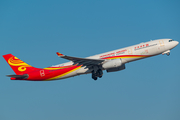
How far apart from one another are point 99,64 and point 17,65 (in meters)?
16.5

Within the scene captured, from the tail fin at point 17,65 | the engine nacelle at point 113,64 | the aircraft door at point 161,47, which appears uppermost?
the tail fin at point 17,65

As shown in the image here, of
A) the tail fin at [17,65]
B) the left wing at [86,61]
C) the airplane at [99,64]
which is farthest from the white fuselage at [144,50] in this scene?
the tail fin at [17,65]

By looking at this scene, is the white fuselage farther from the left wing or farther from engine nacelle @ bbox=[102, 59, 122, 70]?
the left wing

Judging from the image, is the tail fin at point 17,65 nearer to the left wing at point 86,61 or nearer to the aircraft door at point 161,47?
the left wing at point 86,61

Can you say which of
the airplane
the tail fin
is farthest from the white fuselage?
the tail fin

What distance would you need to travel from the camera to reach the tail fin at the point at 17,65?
4516 centimetres

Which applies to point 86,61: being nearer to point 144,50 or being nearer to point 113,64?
point 113,64

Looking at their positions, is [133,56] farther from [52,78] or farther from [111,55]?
[52,78]

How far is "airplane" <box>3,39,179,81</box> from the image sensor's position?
134 feet

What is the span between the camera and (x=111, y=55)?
138ft

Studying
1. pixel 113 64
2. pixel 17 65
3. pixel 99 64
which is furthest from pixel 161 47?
pixel 17 65

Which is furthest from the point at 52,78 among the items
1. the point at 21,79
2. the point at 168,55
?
the point at 168,55

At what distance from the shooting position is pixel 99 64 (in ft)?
136

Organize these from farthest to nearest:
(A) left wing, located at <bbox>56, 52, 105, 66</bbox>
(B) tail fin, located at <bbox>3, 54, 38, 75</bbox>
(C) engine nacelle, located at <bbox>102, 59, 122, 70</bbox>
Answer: (B) tail fin, located at <bbox>3, 54, 38, 75</bbox> < (C) engine nacelle, located at <bbox>102, 59, 122, 70</bbox> < (A) left wing, located at <bbox>56, 52, 105, 66</bbox>
